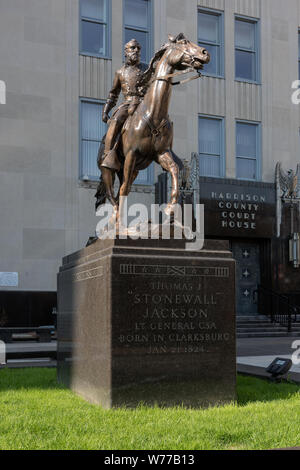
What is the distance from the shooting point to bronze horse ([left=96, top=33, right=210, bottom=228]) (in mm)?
7344

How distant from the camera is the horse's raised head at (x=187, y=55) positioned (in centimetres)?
717

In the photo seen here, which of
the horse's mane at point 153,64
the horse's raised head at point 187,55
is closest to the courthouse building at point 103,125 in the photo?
the horse's mane at point 153,64

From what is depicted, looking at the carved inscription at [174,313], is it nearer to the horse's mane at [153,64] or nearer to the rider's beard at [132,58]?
the horse's mane at [153,64]

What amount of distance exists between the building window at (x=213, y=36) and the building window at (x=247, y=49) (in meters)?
0.77

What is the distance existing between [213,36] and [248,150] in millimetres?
4690

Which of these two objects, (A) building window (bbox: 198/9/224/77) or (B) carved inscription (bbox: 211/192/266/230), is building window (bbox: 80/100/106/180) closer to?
(B) carved inscription (bbox: 211/192/266/230)

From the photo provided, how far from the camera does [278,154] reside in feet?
75.4

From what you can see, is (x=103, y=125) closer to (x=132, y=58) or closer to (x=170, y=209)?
(x=132, y=58)

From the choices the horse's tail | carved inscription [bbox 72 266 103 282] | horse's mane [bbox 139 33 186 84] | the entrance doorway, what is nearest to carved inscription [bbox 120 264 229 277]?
carved inscription [bbox 72 266 103 282]

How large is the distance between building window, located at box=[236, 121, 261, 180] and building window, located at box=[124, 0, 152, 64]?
15.0ft

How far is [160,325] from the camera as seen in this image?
21.9 feet

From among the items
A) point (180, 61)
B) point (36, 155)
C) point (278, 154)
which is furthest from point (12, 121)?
point (180, 61)

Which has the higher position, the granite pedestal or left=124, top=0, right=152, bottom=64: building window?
left=124, top=0, right=152, bottom=64: building window

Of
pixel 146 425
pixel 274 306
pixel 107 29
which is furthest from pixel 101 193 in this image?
pixel 274 306
